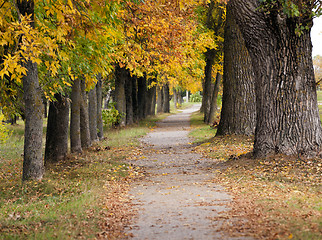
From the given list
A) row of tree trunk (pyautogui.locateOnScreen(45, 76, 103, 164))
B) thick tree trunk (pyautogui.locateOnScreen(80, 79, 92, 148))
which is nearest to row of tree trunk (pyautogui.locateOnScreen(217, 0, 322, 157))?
row of tree trunk (pyautogui.locateOnScreen(45, 76, 103, 164))

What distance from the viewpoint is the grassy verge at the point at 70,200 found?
524 centimetres

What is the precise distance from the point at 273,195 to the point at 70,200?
12.1 feet

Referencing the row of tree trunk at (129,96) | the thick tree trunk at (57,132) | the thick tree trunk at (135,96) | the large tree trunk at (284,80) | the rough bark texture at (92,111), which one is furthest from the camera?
the thick tree trunk at (135,96)

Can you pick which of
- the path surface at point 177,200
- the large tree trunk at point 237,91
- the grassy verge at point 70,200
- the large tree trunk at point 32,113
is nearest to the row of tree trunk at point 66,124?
the grassy verge at point 70,200

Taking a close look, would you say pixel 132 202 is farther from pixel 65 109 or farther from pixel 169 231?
pixel 65 109

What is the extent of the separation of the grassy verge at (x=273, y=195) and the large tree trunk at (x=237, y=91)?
11.6 feet

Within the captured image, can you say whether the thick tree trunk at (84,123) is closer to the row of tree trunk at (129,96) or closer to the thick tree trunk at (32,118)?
the thick tree trunk at (32,118)

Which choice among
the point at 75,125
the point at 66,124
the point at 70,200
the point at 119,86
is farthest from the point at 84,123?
the point at 119,86

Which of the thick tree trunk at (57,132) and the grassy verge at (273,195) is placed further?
the thick tree trunk at (57,132)

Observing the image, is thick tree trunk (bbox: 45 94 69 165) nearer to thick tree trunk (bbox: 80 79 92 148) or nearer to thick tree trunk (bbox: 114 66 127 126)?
thick tree trunk (bbox: 80 79 92 148)

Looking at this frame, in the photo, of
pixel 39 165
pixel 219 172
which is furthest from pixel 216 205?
pixel 39 165

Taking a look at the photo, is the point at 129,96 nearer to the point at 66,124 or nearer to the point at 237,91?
the point at 237,91

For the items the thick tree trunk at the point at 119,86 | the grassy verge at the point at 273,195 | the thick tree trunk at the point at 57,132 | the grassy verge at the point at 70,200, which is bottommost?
the grassy verge at the point at 70,200

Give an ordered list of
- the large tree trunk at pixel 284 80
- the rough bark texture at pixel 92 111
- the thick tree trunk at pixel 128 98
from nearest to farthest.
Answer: the large tree trunk at pixel 284 80 → the rough bark texture at pixel 92 111 → the thick tree trunk at pixel 128 98
